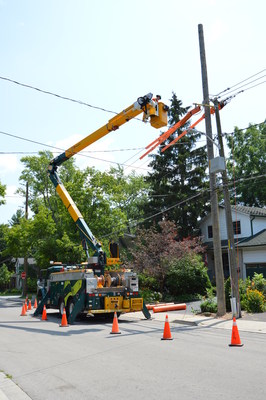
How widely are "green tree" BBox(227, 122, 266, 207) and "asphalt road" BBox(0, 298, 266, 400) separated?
3720 centimetres

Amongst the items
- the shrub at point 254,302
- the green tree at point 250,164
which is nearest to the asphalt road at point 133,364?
the shrub at point 254,302

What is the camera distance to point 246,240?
1308 inches

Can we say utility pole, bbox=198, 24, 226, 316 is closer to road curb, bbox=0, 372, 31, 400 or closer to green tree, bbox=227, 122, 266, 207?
road curb, bbox=0, 372, 31, 400

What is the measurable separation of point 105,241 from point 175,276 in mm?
9364

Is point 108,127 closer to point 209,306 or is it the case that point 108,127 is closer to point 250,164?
point 209,306

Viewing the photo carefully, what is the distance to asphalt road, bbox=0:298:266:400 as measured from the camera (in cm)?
A: 609

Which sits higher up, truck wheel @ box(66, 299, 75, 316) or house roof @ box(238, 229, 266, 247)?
house roof @ box(238, 229, 266, 247)

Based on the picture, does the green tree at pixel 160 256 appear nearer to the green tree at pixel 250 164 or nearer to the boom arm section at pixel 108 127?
the boom arm section at pixel 108 127

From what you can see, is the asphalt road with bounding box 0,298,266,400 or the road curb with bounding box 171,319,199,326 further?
the road curb with bounding box 171,319,199,326

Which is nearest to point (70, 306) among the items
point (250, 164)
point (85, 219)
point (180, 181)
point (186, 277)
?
point (186, 277)

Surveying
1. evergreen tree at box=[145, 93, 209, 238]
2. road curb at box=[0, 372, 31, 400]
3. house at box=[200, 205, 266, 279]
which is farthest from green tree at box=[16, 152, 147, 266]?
A: road curb at box=[0, 372, 31, 400]

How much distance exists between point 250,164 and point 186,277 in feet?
94.4

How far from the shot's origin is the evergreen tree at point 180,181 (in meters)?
38.2

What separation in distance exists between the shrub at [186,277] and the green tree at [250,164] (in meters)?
24.7
